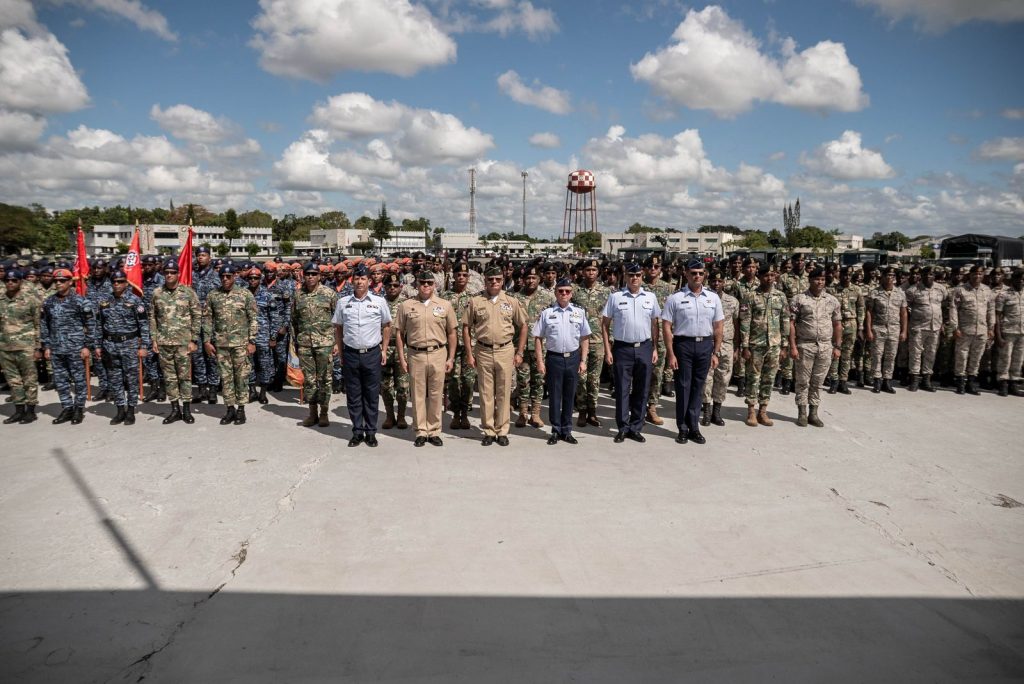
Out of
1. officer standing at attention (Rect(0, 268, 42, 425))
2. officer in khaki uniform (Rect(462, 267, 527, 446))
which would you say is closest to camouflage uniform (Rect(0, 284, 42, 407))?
officer standing at attention (Rect(0, 268, 42, 425))

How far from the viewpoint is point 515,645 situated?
9.13ft

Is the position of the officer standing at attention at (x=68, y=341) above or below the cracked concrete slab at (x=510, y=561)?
above

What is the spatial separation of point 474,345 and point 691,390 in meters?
2.40

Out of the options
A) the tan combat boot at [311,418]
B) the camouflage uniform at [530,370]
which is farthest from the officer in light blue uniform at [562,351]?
the tan combat boot at [311,418]

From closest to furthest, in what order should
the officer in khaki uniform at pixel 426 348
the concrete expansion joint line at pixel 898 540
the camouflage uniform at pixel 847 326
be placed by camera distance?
1. the concrete expansion joint line at pixel 898 540
2. the officer in khaki uniform at pixel 426 348
3. the camouflage uniform at pixel 847 326

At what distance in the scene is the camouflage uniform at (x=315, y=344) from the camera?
6527mm

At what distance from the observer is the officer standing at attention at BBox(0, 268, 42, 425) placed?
22.2 feet

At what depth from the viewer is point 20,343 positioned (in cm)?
680

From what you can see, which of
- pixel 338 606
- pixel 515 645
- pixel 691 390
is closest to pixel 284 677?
pixel 338 606

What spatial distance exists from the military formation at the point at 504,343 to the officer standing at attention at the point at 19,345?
0.06ft

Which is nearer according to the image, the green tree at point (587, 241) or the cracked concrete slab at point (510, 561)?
the cracked concrete slab at point (510, 561)

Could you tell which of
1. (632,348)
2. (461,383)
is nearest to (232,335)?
(461,383)

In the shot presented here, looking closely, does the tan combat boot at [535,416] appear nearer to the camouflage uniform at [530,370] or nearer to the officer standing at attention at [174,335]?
the camouflage uniform at [530,370]

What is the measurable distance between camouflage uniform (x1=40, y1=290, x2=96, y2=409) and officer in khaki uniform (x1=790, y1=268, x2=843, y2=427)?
864 centimetres
